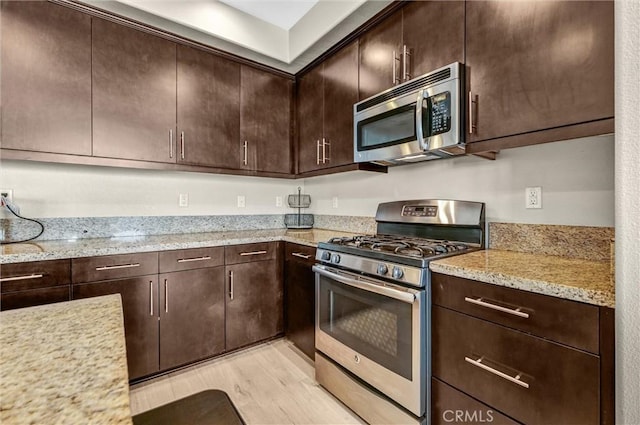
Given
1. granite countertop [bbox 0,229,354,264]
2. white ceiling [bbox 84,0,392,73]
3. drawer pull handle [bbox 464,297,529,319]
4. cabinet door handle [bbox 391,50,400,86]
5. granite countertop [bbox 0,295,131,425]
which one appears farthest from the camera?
white ceiling [bbox 84,0,392,73]

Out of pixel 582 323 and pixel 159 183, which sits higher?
pixel 159 183

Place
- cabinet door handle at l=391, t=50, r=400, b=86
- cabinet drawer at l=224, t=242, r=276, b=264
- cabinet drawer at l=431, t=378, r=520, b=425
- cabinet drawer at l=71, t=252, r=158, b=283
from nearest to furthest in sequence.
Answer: cabinet drawer at l=431, t=378, r=520, b=425, cabinet drawer at l=71, t=252, r=158, b=283, cabinet door handle at l=391, t=50, r=400, b=86, cabinet drawer at l=224, t=242, r=276, b=264

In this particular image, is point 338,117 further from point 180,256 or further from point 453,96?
point 180,256

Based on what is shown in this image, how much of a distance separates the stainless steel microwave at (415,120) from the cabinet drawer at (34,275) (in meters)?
1.91

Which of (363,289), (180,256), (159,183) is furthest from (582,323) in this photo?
(159,183)

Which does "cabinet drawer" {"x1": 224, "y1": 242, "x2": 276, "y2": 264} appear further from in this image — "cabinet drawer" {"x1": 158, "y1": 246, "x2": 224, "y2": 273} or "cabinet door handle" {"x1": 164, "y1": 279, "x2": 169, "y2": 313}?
"cabinet door handle" {"x1": 164, "y1": 279, "x2": 169, "y2": 313}

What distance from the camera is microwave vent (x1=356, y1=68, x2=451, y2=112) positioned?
1560 millimetres

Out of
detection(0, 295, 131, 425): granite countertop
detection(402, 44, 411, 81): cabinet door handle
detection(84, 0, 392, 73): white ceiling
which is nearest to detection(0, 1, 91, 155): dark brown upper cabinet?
detection(84, 0, 392, 73): white ceiling

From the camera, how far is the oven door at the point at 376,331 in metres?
1.36

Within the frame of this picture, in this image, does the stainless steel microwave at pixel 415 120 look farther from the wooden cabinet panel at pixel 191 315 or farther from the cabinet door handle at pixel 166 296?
the cabinet door handle at pixel 166 296

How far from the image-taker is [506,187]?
1.68 meters

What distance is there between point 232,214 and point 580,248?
253 centimetres

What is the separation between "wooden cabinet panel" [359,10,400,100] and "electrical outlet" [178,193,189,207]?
1692 millimetres

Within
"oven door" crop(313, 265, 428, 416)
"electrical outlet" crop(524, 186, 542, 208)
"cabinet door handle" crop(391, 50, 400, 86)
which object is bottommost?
"oven door" crop(313, 265, 428, 416)
